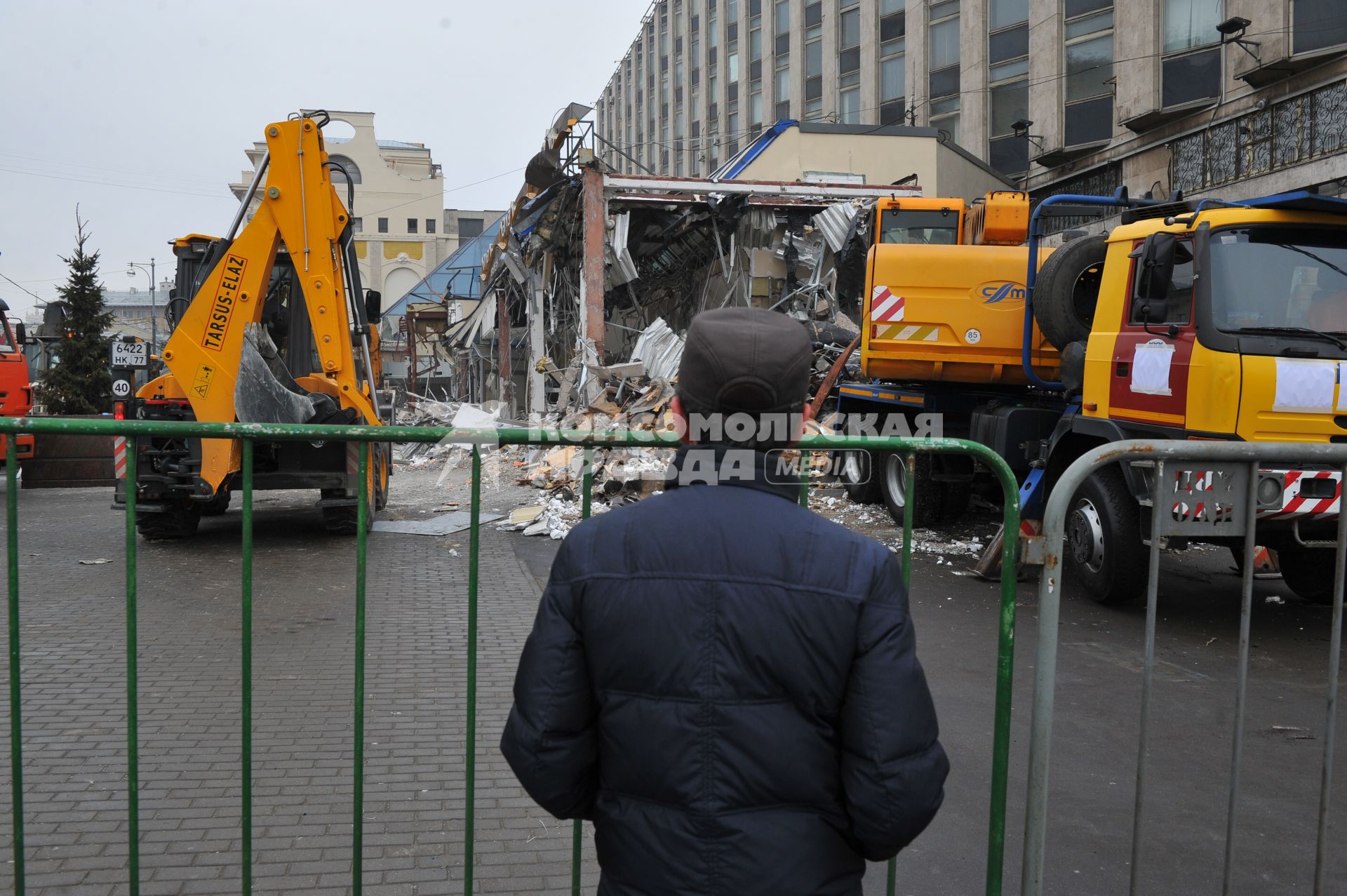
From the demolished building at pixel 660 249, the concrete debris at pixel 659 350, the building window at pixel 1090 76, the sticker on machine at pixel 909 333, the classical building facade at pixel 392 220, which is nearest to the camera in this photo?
the sticker on machine at pixel 909 333

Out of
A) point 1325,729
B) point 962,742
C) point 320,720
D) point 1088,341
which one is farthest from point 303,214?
point 1325,729

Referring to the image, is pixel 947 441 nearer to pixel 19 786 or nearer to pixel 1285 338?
pixel 19 786

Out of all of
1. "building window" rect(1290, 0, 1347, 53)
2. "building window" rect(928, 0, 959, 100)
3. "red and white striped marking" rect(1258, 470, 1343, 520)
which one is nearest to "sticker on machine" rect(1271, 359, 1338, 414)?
"red and white striped marking" rect(1258, 470, 1343, 520)

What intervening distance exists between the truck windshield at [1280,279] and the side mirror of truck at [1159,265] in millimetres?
261

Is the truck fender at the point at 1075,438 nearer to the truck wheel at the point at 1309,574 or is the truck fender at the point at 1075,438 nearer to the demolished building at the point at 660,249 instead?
the truck wheel at the point at 1309,574

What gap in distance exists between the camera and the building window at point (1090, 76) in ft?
88.2

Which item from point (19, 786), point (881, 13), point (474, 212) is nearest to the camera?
point (19, 786)

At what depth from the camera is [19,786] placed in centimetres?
249

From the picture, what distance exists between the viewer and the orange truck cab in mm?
14523

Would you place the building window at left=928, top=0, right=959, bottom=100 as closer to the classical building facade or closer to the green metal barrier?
the green metal barrier

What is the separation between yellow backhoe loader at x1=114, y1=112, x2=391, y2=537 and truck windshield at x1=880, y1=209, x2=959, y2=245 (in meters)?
5.65

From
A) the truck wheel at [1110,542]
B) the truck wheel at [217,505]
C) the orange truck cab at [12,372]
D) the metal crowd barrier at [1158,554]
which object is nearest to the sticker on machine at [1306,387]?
the truck wheel at [1110,542]

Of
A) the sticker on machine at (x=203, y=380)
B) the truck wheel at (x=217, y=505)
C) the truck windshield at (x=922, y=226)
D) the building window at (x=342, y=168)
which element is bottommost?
the truck wheel at (x=217, y=505)

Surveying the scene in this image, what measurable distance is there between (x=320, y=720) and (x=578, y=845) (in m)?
2.89
